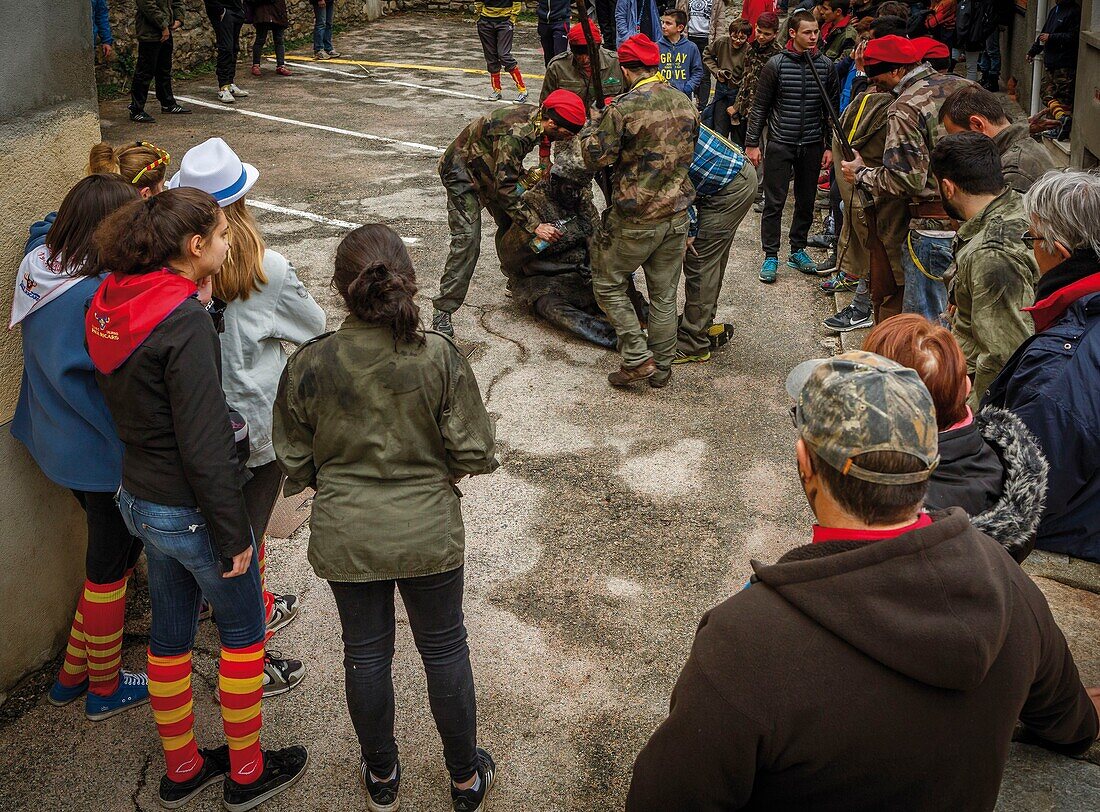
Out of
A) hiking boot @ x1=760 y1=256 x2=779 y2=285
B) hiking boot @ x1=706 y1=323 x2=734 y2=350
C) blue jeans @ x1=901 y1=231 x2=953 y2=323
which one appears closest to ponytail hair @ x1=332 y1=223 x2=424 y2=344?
blue jeans @ x1=901 y1=231 x2=953 y2=323

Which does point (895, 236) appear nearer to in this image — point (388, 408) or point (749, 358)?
point (749, 358)

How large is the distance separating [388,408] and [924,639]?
4.86 feet

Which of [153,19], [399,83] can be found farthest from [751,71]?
[153,19]

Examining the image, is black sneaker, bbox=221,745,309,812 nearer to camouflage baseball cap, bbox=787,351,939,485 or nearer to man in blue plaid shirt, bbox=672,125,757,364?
camouflage baseball cap, bbox=787,351,939,485

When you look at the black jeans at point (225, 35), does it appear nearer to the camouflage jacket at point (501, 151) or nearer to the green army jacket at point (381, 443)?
the camouflage jacket at point (501, 151)

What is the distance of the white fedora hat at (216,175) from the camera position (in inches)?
117

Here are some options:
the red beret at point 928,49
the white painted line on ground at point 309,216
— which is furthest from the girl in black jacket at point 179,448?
the white painted line on ground at point 309,216

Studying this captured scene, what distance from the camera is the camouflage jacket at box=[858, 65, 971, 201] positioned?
17.2ft

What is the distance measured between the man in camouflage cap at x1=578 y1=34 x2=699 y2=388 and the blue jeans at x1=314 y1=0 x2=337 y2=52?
984cm

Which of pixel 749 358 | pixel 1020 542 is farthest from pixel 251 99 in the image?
pixel 1020 542

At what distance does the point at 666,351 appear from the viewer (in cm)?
568

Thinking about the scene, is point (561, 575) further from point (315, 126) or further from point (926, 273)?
point (315, 126)

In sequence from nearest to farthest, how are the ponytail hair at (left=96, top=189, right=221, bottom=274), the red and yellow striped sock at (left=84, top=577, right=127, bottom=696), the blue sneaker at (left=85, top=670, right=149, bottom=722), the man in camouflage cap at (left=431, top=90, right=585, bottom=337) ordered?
the ponytail hair at (left=96, top=189, right=221, bottom=274) < the red and yellow striped sock at (left=84, top=577, right=127, bottom=696) < the blue sneaker at (left=85, top=670, right=149, bottom=722) < the man in camouflage cap at (left=431, top=90, right=585, bottom=337)

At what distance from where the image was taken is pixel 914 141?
5.23 m
